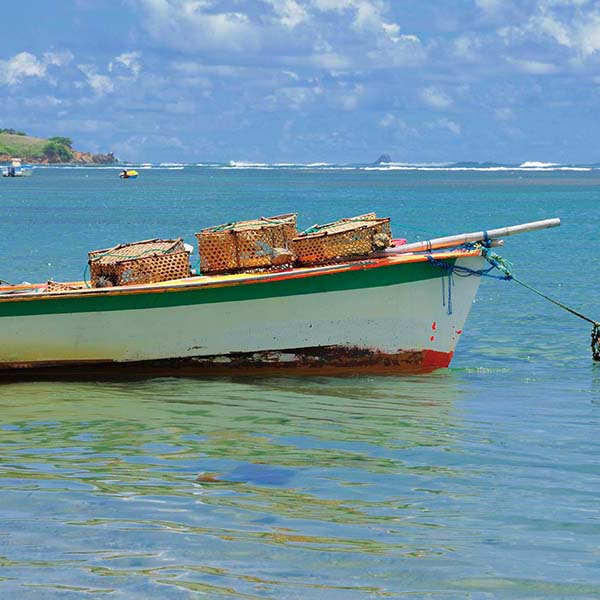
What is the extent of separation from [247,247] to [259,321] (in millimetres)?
784

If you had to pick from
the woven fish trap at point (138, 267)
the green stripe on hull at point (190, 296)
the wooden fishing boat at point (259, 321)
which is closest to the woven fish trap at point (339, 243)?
the wooden fishing boat at point (259, 321)

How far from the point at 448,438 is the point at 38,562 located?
4112 mm

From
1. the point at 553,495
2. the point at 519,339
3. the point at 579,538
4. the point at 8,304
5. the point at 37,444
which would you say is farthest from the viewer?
the point at 519,339

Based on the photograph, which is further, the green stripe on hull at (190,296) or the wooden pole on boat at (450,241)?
the wooden pole on boat at (450,241)

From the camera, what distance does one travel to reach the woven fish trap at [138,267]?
464 inches

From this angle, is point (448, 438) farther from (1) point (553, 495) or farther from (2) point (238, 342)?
(2) point (238, 342)

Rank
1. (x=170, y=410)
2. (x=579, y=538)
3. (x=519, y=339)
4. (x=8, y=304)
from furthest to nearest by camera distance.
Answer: (x=519, y=339), (x=8, y=304), (x=170, y=410), (x=579, y=538)

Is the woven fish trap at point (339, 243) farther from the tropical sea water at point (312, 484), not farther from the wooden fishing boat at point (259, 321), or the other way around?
the tropical sea water at point (312, 484)

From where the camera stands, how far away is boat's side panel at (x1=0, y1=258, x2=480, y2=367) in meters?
11.7

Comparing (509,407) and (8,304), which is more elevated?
(8,304)

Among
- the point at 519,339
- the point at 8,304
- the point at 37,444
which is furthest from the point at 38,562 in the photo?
the point at 519,339

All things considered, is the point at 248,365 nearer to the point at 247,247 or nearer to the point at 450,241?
the point at 247,247

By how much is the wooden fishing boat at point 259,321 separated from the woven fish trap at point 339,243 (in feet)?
0.50

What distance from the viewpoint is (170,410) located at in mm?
10766
